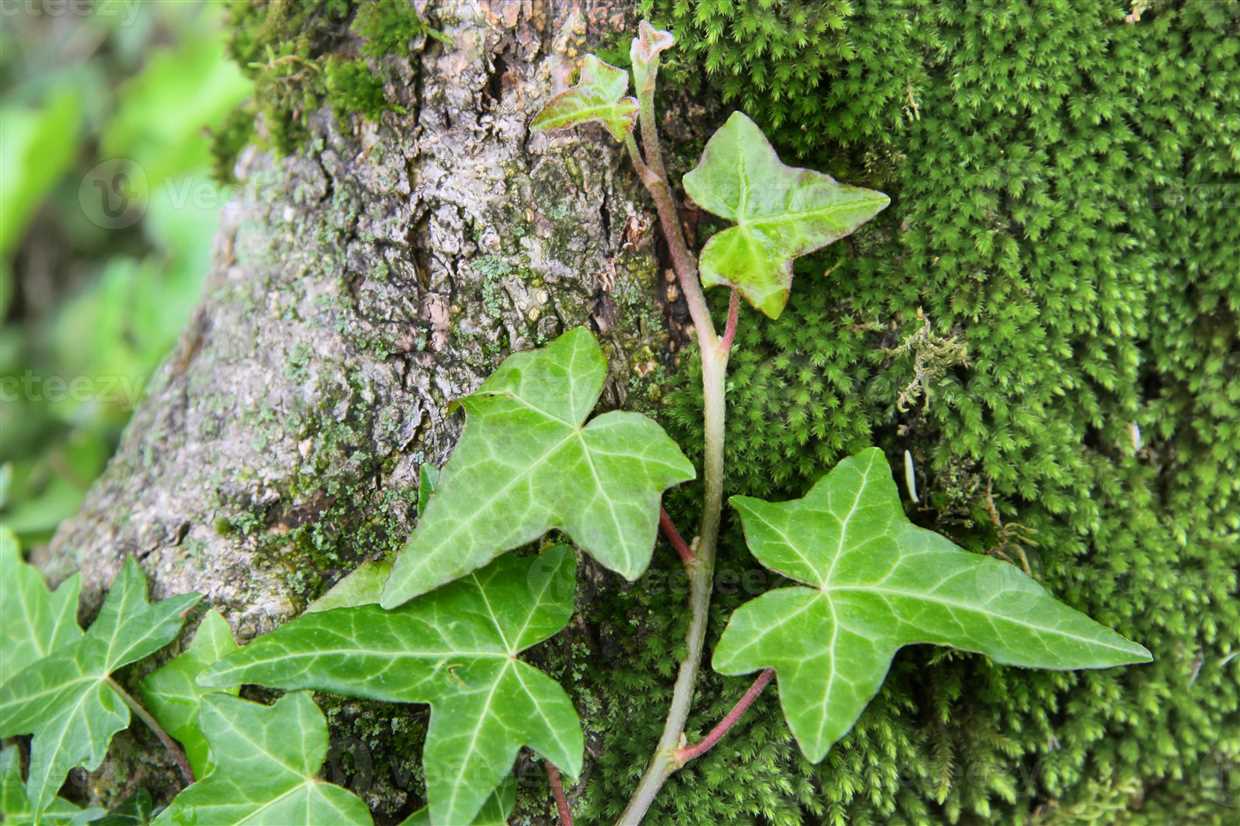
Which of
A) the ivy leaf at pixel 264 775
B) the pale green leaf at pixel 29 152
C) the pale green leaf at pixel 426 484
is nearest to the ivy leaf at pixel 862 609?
the pale green leaf at pixel 426 484

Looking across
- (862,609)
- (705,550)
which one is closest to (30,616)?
(705,550)

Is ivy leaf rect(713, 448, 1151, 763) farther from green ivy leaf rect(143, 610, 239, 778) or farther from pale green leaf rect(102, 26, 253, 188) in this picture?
pale green leaf rect(102, 26, 253, 188)

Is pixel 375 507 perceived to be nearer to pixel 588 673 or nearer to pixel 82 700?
pixel 588 673

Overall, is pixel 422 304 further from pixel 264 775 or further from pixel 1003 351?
pixel 1003 351

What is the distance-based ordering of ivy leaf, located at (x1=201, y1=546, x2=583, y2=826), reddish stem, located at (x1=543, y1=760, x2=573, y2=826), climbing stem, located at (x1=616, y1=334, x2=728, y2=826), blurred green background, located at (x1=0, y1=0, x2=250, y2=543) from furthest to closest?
1. blurred green background, located at (x1=0, y1=0, x2=250, y2=543)
2. climbing stem, located at (x1=616, y1=334, x2=728, y2=826)
3. reddish stem, located at (x1=543, y1=760, x2=573, y2=826)
4. ivy leaf, located at (x1=201, y1=546, x2=583, y2=826)

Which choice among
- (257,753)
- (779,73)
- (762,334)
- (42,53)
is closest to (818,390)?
(762,334)

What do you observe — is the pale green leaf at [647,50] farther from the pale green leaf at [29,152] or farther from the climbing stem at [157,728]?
the pale green leaf at [29,152]

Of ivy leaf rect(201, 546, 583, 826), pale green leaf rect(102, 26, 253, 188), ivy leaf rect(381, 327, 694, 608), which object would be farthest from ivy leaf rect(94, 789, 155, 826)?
pale green leaf rect(102, 26, 253, 188)
